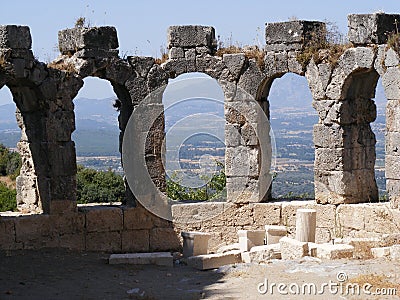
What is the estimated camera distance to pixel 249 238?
15477mm

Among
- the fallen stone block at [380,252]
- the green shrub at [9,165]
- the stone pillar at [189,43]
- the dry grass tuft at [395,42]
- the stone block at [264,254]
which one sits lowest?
the stone block at [264,254]

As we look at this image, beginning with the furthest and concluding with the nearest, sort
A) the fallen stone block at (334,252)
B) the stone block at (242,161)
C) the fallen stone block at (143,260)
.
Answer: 1. the stone block at (242,161)
2. the fallen stone block at (143,260)
3. the fallen stone block at (334,252)

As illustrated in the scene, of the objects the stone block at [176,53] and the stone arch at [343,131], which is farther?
the stone block at [176,53]

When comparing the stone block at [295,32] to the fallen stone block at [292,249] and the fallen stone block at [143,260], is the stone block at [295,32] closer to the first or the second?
the fallen stone block at [292,249]

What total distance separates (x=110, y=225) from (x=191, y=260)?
2.25 meters

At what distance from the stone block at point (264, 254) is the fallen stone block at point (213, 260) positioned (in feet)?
1.49

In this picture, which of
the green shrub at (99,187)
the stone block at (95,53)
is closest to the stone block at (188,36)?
the stone block at (95,53)

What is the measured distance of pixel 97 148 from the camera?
44.5 meters

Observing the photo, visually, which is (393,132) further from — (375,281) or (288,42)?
(375,281)

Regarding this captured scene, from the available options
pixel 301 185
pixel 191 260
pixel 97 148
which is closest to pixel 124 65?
pixel 191 260

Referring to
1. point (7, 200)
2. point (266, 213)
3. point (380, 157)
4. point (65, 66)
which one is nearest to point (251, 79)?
point (266, 213)

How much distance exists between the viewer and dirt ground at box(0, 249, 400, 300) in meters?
11.8

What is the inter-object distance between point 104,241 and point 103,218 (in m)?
0.48

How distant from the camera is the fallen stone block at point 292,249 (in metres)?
14.0
